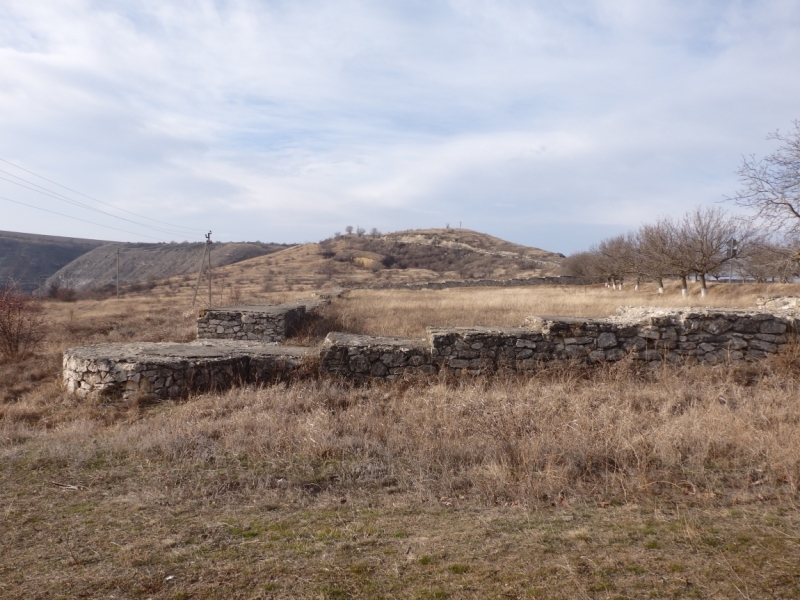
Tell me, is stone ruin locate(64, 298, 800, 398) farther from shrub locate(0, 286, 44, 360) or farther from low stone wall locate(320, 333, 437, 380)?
shrub locate(0, 286, 44, 360)

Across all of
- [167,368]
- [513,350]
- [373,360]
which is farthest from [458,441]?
[167,368]

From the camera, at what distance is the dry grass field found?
9.21 feet

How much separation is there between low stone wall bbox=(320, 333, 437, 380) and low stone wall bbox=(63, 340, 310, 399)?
20.9 inches

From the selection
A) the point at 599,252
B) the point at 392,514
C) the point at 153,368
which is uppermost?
the point at 599,252

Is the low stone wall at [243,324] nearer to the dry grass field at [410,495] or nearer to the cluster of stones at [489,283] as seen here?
the dry grass field at [410,495]

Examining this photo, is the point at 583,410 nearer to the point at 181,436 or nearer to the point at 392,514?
the point at 392,514

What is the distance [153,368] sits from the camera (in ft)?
24.7

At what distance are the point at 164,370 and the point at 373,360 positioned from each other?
9.40ft

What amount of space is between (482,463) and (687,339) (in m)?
5.37

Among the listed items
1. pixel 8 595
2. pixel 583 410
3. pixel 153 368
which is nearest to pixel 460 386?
pixel 583 410

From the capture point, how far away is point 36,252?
9156 cm

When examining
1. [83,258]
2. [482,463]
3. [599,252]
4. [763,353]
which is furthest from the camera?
[83,258]

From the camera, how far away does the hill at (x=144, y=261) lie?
8206cm

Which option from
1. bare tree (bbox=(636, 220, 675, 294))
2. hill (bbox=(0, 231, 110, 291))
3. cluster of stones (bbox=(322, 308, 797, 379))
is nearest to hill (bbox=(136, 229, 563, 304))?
bare tree (bbox=(636, 220, 675, 294))
